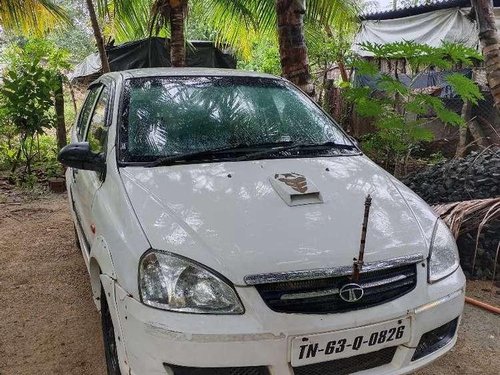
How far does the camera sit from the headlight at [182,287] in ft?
6.01

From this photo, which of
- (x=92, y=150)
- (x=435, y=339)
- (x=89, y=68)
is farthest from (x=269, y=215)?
(x=89, y=68)

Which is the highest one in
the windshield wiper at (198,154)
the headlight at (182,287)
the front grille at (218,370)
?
the windshield wiper at (198,154)

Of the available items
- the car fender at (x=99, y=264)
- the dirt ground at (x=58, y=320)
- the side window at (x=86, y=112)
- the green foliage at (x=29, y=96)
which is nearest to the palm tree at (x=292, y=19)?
the side window at (x=86, y=112)

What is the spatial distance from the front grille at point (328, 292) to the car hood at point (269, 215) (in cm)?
7

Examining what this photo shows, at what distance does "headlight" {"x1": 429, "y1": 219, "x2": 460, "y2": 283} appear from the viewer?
7.06 ft

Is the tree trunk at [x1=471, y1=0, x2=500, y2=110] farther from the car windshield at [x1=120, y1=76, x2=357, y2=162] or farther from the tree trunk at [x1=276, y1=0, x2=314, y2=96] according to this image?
the car windshield at [x1=120, y1=76, x2=357, y2=162]

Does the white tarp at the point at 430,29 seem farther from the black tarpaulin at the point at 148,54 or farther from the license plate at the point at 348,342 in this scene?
the license plate at the point at 348,342

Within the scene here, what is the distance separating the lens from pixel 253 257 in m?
1.90

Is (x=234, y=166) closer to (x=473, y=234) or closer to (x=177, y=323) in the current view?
(x=177, y=323)

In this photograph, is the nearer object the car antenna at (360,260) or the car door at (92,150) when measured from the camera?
the car antenna at (360,260)

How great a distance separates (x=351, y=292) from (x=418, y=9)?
9298 mm

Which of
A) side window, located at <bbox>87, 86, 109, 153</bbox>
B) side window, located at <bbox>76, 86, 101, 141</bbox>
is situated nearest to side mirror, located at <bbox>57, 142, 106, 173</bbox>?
side window, located at <bbox>87, 86, 109, 153</bbox>

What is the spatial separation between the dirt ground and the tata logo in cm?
107

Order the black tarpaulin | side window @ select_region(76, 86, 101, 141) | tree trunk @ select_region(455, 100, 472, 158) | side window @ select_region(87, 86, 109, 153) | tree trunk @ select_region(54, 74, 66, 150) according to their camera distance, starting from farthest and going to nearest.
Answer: the black tarpaulin
tree trunk @ select_region(54, 74, 66, 150)
tree trunk @ select_region(455, 100, 472, 158)
side window @ select_region(76, 86, 101, 141)
side window @ select_region(87, 86, 109, 153)
